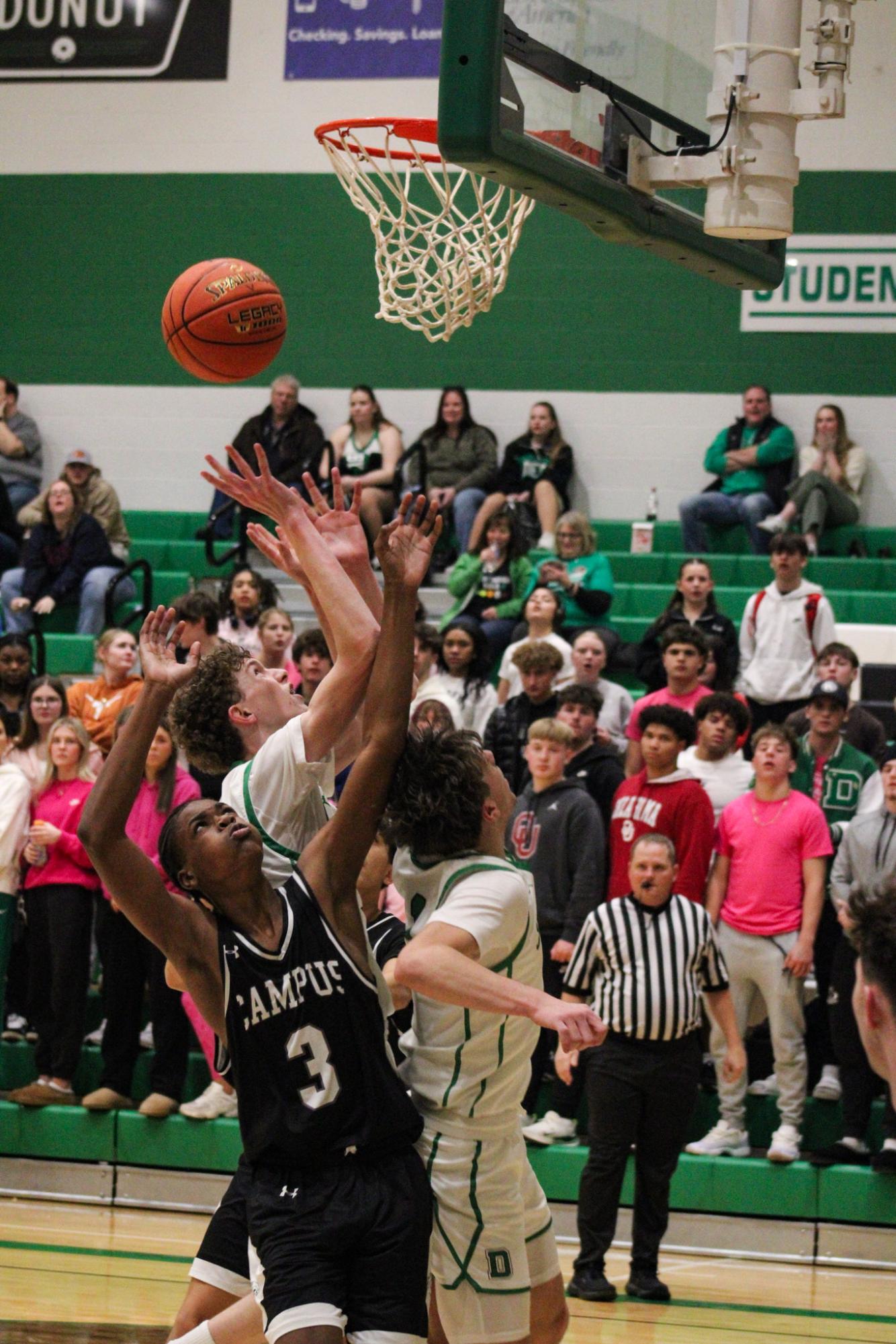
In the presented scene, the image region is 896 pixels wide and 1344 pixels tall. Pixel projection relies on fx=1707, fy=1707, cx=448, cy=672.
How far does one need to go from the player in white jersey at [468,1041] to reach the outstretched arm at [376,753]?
0.41 ft

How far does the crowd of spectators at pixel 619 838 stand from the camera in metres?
6.34

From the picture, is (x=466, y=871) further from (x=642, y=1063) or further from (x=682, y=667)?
(x=682, y=667)

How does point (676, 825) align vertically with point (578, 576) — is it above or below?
below

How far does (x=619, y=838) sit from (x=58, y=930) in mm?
2500

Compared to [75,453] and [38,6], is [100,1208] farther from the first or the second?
[38,6]

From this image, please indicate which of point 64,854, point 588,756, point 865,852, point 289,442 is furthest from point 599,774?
point 289,442

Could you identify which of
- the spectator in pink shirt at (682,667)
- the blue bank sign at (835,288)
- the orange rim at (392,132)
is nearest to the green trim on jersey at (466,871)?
the orange rim at (392,132)

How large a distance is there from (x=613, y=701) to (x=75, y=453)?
16.0 feet

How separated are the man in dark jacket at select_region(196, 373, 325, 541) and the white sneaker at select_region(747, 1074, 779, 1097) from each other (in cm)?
617

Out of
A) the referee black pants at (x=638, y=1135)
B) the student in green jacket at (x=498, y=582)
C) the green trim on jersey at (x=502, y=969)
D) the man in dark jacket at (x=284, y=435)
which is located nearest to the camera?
the green trim on jersey at (x=502, y=969)

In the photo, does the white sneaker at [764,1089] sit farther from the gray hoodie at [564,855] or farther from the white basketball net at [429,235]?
the white basketball net at [429,235]

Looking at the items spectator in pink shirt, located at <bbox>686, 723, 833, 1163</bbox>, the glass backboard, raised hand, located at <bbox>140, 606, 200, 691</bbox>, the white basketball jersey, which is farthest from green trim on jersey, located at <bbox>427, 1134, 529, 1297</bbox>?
spectator in pink shirt, located at <bbox>686, 723, 833, 1163</bbox>

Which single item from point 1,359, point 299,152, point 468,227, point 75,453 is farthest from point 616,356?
point 468,227

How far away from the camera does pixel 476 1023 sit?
11.6 feet
